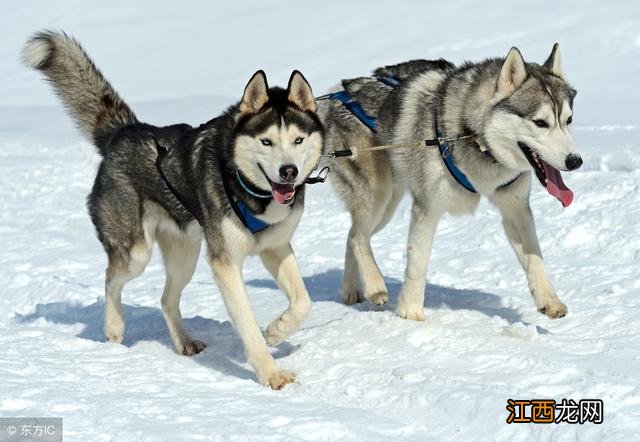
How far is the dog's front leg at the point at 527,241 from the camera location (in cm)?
505

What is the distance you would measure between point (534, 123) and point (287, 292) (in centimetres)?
153

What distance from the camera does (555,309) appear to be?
198 inches

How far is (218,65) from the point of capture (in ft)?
64.8

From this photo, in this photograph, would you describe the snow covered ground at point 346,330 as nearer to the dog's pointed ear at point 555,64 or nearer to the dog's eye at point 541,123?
the dog's eye at point 541,123

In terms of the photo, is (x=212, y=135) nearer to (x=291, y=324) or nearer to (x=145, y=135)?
(x=145, y=135)

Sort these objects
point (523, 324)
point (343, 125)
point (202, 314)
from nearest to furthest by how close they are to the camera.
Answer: point (523, 324), point (343, 125), point (202, 314)

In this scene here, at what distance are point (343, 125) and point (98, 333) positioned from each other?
6.98ft

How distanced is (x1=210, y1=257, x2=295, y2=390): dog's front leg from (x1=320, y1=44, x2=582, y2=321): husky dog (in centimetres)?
97

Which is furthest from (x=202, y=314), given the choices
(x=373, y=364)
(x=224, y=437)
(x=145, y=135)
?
(x=224, y=437)

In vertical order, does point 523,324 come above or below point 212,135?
below

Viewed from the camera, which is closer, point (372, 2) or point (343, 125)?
point (343, 125)

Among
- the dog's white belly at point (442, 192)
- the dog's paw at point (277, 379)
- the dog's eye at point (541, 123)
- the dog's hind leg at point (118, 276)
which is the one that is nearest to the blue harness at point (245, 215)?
the dog's paw at point (277, 379)

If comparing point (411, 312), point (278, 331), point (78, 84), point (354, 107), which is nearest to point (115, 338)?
point (278, 331)

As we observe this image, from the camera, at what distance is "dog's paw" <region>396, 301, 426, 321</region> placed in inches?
206
